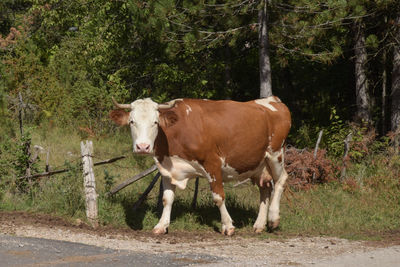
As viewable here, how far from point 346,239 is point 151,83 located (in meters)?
9.30

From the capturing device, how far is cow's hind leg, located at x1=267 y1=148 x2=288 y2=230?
30.6 ft

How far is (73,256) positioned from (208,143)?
2.78 m

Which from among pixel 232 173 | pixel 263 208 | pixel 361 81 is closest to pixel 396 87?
pixel 361 81

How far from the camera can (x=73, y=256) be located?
6613 mm

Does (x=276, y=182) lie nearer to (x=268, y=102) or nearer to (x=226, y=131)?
(x=268, y=102)

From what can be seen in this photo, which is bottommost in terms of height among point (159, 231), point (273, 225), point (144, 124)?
point (273, 225)

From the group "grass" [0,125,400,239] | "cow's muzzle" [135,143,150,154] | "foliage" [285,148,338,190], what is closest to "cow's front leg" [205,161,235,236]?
"grass" [0,125,400,239]

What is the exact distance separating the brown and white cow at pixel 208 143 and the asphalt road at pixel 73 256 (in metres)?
1.52

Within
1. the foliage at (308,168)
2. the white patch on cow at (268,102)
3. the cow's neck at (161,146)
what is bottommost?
the foliage at (308,168)

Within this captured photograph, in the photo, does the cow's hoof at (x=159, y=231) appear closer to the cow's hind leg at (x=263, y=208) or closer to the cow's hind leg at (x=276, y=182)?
the cow's hind leg at (x=263, y=208)

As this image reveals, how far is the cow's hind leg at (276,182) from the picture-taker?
30.6 ft

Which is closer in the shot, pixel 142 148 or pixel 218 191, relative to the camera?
pixel 142 148

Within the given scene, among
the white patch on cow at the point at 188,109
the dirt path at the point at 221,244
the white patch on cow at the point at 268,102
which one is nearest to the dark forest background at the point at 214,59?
the white patch on cow at the point at 268,102

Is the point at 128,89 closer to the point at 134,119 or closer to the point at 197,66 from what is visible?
→ the point at 197,66
